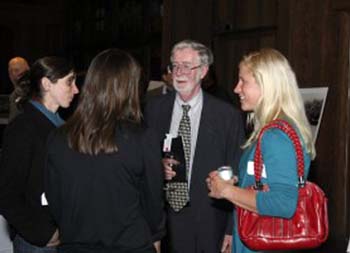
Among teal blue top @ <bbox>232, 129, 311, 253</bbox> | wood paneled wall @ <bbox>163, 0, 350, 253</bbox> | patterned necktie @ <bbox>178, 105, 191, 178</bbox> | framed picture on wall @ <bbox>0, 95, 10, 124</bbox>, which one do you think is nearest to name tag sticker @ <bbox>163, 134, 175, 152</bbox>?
patterned necktie @ <bbox>178, 105, 191, 178</bbox>

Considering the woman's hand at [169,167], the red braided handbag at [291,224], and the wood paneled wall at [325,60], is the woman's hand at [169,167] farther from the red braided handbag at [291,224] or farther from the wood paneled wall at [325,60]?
the wood paneled wall at [325,60]

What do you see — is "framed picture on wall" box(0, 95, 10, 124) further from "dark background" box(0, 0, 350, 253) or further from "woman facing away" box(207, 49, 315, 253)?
"woman facing away" box(207, 49, 315, 253)

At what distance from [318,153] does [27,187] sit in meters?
3.27

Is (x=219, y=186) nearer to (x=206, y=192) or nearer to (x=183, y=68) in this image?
(x=206, y=192)

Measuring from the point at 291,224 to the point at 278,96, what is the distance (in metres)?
0.47

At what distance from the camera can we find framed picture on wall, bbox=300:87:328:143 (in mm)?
4500

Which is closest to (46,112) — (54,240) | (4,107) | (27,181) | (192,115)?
(27,181)

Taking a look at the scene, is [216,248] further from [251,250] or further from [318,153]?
[318,153]

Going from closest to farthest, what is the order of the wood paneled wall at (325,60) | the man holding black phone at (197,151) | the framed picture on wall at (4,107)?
1. the man holding black phone at (197,151)
2. the wood paneled wall at (325,60)
3. the framed picture on wall at (4,107)

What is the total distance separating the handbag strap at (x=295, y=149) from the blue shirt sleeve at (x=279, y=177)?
0.05ft

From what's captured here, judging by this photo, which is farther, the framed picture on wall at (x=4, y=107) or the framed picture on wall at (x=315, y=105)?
the framed picture on wall at (x=4, y=107)

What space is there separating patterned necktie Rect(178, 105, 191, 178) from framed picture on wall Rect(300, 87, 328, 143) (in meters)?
1.62

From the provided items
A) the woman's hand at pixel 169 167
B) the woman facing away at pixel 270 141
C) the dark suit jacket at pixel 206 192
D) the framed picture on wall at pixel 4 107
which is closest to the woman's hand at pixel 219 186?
the woman facing away at pixel 270 141

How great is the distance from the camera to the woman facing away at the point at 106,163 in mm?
1982
